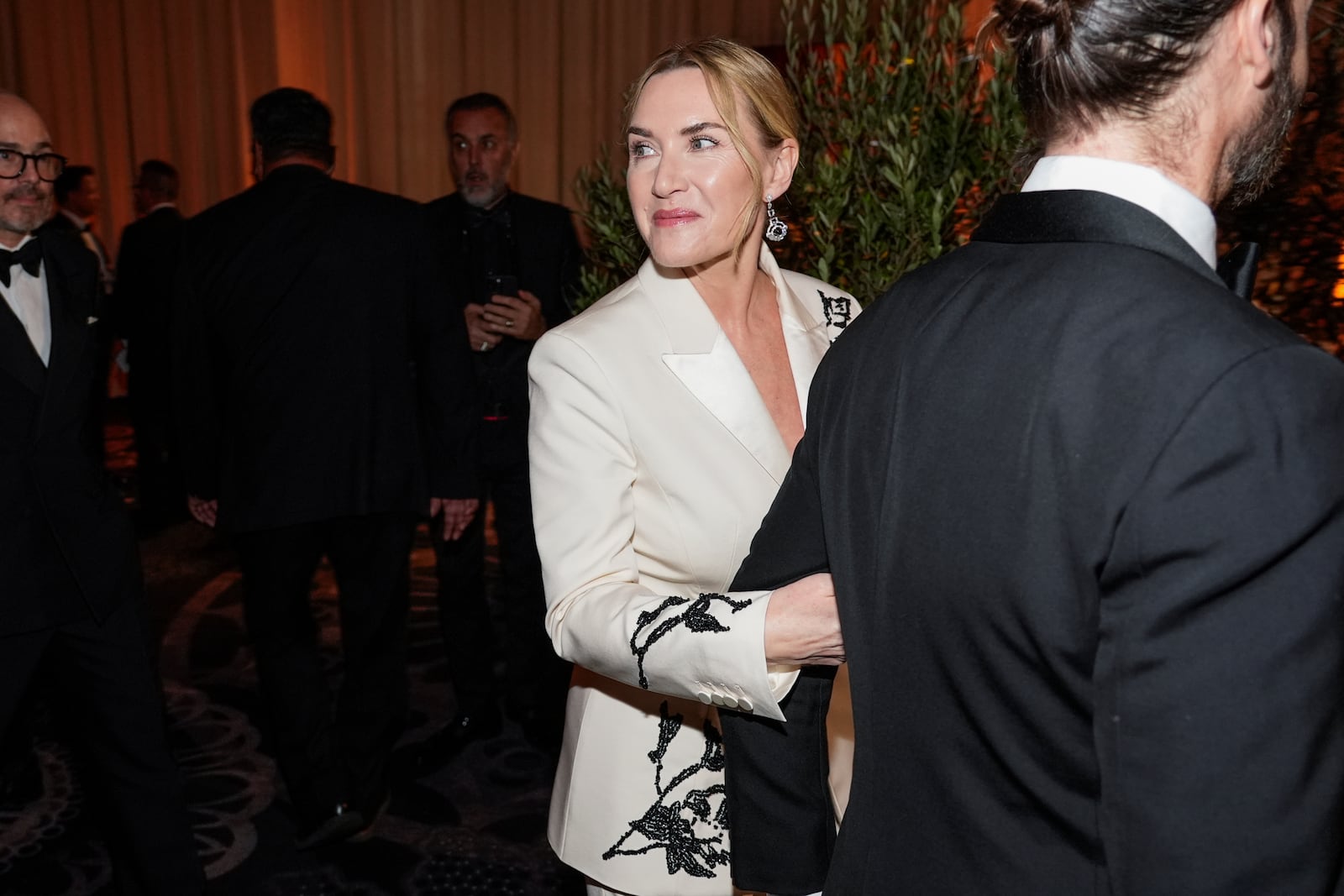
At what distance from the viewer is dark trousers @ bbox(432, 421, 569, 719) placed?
376cm

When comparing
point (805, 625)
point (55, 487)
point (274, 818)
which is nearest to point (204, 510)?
point (55, 487)

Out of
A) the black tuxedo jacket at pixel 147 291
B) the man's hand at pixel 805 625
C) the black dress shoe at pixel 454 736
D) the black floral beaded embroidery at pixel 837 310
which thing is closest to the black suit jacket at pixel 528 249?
the black dress shoe at pixel 454 736

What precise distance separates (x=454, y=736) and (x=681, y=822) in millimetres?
2248

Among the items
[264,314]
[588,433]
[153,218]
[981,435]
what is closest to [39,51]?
[153,218]

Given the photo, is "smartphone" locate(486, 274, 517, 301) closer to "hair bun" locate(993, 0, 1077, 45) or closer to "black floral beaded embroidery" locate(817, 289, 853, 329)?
"black floral beaded embroidery" locate(817, 289, 853, 329)

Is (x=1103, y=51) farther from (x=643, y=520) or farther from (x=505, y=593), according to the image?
(x=505, y=593)

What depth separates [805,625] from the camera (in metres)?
1.22

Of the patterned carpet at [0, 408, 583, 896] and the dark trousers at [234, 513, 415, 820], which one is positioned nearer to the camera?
the patterned carpet at [0, 408, 583, 896]

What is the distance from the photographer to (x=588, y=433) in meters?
1.63

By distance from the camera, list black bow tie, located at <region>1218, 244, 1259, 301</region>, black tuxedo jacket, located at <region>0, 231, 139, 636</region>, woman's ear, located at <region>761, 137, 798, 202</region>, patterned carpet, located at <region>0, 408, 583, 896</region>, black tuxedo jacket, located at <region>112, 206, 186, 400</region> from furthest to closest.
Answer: black tuxedo jacket, located at <region>112, 206, 186, 400</region> → patterned carpet, located at <region>0, 408, 583, 896</region> → black tuxedo jacket, located at <region>0, 231, 139, 636</region> → woman's ear, located at <region>761, 137, 798, 202</region> → black bow tie, located at <region>1218, 244, 1259, 301</region>

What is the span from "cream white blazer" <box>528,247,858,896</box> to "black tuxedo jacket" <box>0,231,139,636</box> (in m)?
1.42

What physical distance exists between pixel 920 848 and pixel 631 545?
76 cm

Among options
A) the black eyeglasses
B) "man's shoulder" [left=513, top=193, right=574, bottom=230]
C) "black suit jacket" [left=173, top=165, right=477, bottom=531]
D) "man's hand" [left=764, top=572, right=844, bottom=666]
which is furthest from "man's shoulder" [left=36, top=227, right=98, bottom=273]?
"man's hand" [left=764, top=572, right=844, bottom=666]

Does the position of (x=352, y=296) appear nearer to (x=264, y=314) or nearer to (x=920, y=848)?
(x=264, y=314)
